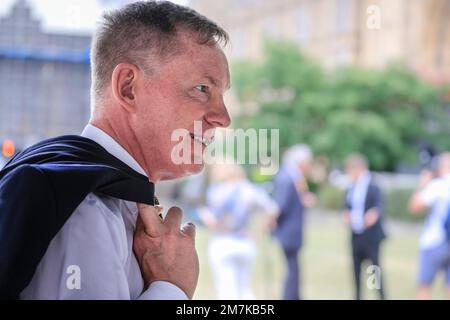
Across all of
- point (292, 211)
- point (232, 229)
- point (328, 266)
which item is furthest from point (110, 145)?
point (328, 266)

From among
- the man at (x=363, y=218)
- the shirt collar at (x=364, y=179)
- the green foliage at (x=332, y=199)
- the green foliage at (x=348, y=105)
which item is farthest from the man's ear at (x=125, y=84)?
the green foliage at (x=348, y=105)

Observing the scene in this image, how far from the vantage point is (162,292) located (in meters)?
0.63

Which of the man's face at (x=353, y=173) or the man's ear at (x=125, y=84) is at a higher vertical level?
the man's ear at (x=125, y=84)

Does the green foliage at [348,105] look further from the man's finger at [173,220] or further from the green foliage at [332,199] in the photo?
the man's finger at [173,220]

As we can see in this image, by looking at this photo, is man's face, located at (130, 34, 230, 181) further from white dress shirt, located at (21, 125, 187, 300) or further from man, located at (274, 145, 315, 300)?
man, located at (274, 145, 315, 300)

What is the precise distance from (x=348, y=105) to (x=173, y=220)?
11.9m

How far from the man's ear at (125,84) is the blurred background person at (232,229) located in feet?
Result: 9.90

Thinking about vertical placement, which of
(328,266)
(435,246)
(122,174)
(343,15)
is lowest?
(328,266)

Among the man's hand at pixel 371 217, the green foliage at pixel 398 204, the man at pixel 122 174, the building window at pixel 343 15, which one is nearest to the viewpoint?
the man at pixel 122 174

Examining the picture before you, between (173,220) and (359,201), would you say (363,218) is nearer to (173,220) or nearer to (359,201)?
(359,201)

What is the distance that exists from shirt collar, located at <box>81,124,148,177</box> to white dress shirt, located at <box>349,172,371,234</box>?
3.37 metres

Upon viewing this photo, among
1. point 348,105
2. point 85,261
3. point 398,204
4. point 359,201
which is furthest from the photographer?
point 348,105

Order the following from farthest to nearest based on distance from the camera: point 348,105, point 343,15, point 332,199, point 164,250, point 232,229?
point 343,15 → point 348,105 → point 332,199 → point 232,229 → point 164,250

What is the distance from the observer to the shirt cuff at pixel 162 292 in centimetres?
62
